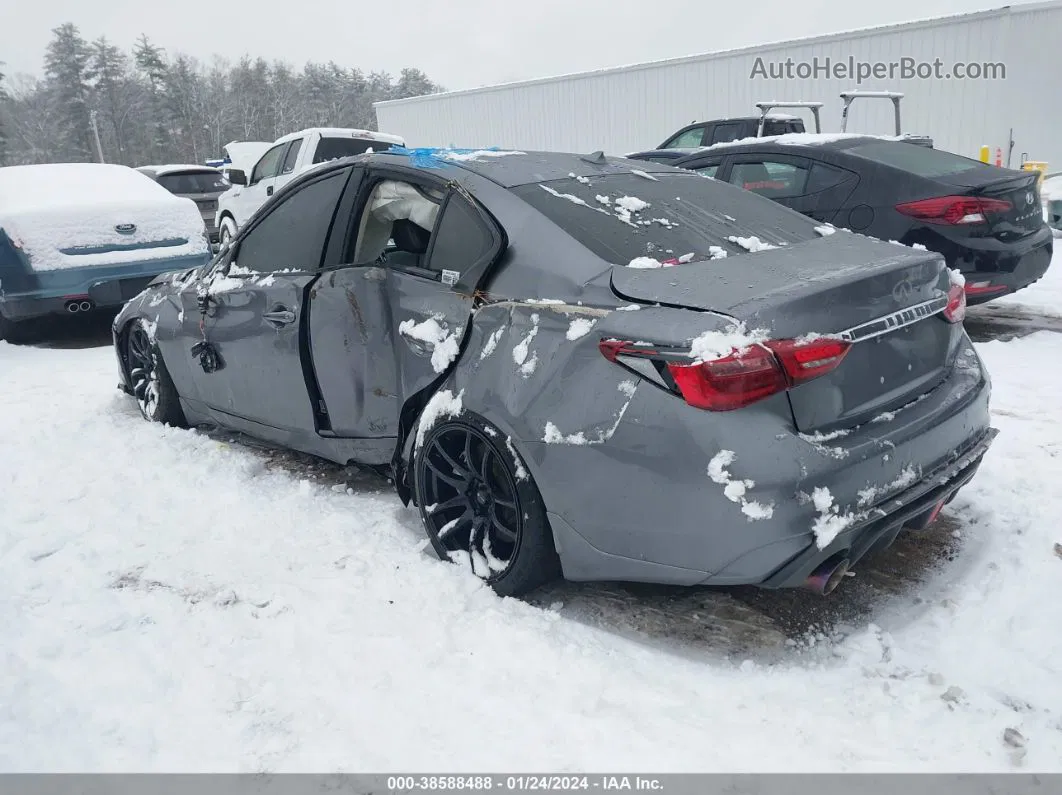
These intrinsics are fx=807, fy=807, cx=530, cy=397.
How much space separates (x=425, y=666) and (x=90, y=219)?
6570 mm

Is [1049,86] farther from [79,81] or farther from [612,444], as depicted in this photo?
[79,81]

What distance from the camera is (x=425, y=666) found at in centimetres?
253

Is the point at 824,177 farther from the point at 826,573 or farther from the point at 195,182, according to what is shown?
the point at 195,182

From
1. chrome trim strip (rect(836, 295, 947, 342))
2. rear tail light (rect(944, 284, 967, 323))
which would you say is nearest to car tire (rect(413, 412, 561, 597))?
chrome trim strip (rect(836, 295, 947, 342))

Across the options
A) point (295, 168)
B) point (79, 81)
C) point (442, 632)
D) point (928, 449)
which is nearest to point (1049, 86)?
point (295, 168)

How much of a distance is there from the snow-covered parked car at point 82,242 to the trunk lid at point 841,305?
20.7 ft

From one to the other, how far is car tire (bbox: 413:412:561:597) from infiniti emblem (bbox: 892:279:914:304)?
1.31m

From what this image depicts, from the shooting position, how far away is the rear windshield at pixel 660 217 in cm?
279

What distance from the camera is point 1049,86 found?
635 inches

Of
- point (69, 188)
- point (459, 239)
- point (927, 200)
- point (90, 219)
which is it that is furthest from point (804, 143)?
point (69, 188)

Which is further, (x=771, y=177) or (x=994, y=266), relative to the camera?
(x=771, y=177)

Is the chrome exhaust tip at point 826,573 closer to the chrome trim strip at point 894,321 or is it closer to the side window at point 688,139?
the chrome trim strip at point 894,321

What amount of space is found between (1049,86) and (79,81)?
70.3m

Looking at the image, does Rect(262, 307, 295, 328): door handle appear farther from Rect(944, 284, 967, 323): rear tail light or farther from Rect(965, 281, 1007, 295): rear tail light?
Rect(965, 281, 1007, 295): rear tail light
